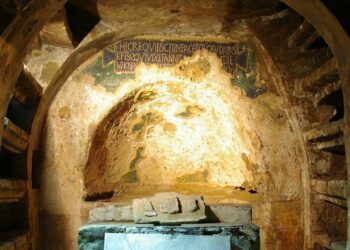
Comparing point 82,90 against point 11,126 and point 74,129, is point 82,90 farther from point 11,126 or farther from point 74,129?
point 11,126

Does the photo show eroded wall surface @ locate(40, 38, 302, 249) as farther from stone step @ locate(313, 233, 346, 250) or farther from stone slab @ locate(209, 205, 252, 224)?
stone slab @ locate(209, 205, 252, 224)

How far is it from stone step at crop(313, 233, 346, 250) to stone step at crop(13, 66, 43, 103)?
2.72 meters

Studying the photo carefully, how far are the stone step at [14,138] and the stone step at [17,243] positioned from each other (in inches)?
26.5

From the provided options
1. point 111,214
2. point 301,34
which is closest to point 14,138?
point 111,214

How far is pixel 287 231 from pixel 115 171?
1.95 metres

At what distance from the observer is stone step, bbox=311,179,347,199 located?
9.53 feet

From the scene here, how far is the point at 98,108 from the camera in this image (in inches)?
148

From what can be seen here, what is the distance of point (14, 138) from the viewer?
3.03 m

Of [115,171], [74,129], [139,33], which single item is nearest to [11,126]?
[74,129]

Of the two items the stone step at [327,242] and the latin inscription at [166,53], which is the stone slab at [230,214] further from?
the latin inscription at [166,53]

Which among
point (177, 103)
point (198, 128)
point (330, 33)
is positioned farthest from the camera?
point (198, 128)

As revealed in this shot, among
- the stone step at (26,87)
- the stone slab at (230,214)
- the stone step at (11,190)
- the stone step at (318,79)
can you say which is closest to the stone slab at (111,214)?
the stone step at (11,190)

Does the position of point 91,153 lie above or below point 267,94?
below

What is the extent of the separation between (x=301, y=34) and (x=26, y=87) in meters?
2.27
